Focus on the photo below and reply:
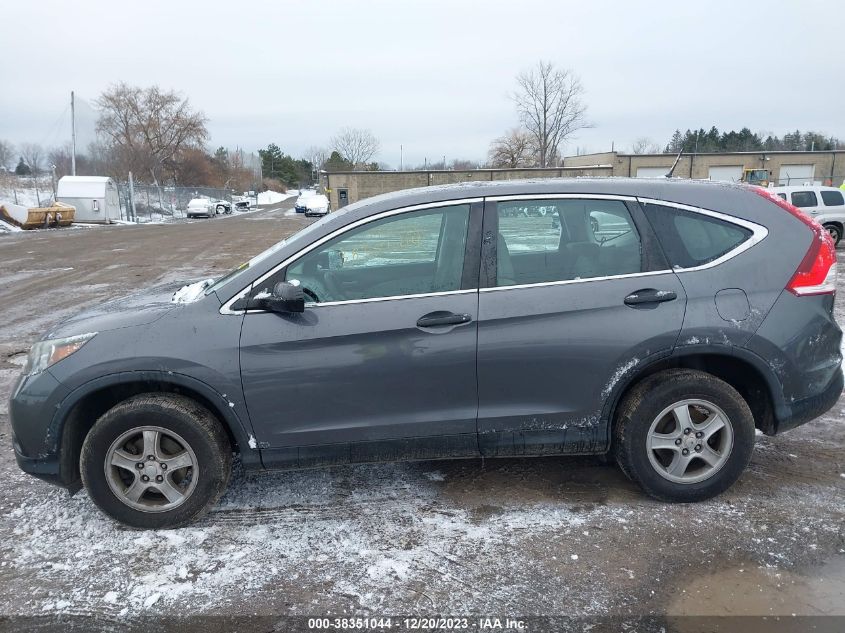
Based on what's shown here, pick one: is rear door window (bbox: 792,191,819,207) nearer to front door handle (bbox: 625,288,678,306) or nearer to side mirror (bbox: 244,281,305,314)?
front door handle (bbox: 625,288,678,306)

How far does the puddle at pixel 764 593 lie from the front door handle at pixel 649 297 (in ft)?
4.39

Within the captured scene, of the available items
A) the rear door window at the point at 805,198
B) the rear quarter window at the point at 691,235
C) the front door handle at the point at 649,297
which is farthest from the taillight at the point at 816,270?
the rear door window at the point at 805,198

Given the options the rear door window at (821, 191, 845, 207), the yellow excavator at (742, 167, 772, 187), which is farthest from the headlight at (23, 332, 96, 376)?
the yellow excavator at (742, 167, 772, 187)

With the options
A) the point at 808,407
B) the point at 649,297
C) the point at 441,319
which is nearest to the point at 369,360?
the point at 441,319

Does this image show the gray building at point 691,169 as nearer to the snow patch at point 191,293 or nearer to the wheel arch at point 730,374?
the snow patch at point 191,293

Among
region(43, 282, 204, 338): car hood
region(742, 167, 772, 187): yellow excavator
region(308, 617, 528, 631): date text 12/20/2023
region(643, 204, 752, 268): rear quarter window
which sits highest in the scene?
region(742, 167, 772, 187): yellow excavator

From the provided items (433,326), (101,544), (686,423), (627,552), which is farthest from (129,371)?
(686,423)

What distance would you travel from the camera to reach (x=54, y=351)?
3.11 meters

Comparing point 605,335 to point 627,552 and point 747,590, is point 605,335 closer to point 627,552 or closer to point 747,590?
point 627,552

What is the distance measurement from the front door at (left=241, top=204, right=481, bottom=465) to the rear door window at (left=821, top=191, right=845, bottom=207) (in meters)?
16.8

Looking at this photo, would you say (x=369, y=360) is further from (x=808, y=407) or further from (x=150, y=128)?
(x=150, y=128)

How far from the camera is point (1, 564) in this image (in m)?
2.96

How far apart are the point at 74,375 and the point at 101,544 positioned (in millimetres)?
897

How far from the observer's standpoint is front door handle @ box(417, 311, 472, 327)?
3.08 meters
